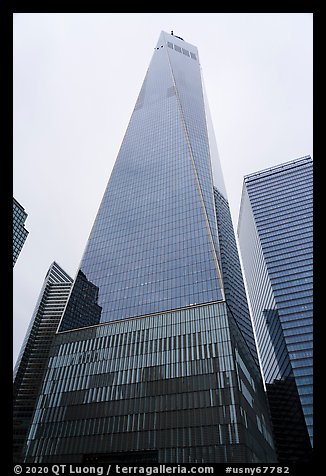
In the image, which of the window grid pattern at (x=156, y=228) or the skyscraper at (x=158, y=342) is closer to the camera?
the skyscraper at (x=158, y=342)

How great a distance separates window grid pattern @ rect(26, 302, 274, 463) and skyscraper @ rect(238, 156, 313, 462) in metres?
44.5

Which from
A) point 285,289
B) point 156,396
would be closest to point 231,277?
point 156,396

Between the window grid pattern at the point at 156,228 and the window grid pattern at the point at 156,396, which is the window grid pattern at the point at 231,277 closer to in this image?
the window grid pattern at the point at 156,228

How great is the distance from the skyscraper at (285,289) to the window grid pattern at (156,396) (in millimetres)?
44452

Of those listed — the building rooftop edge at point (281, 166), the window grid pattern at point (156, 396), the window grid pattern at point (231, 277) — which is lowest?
the window grid pattern at point (156, 396)

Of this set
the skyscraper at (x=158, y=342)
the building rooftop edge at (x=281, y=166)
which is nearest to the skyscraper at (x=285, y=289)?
the building rooftop edge at (x=281, y=166)

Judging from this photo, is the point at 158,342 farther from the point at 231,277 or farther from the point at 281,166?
the point at 281,166

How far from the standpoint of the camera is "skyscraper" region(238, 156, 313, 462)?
12181 centimetres

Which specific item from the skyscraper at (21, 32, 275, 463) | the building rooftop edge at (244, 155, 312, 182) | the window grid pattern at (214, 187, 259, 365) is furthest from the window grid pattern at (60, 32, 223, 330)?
the building rooftop edge at (244, 155, 312, 182)

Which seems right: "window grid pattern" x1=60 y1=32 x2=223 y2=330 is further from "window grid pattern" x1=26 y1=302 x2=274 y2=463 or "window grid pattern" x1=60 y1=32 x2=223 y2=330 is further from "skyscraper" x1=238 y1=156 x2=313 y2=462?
"skyscraper" x1=238 y1=156 x2=313 y2=462

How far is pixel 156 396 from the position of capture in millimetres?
68438

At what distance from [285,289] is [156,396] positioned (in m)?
84.6

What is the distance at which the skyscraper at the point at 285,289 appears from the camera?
121812 millimetres
